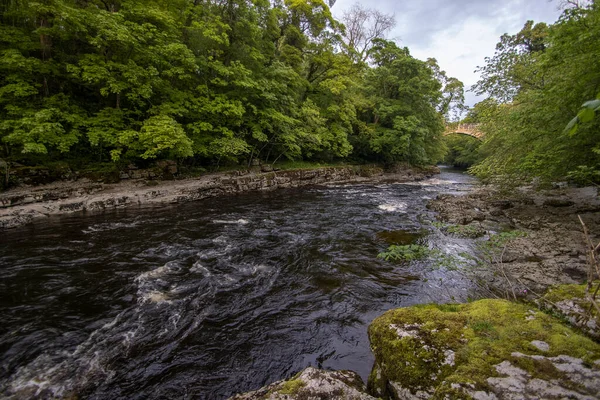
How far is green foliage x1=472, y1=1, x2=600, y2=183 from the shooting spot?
23.8 ft

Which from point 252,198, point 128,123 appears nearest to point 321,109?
point 252,198

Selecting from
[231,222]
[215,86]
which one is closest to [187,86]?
[215,86]

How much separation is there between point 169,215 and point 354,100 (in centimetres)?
2199

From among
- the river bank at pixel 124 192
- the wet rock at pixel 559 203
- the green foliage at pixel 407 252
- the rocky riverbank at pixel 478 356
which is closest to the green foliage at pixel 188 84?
the river bank at pixel 124 192

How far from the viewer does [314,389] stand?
8.08 ft

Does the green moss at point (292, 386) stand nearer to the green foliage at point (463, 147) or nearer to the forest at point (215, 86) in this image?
the forest at point (215, 86)

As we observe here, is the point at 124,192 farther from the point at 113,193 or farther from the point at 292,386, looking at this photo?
the point at 292,386

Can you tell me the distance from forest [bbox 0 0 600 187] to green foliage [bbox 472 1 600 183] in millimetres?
48

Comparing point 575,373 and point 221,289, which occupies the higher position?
point 575,373

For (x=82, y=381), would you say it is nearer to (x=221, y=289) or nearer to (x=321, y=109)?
(x=221, y=289)

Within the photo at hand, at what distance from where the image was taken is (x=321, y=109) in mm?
24953

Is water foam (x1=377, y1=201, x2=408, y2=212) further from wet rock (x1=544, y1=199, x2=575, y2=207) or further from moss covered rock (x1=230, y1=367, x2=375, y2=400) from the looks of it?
moss covered rock (x1=230, y1=367, x2=375, y2=400)

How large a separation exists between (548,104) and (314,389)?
36.6 feet

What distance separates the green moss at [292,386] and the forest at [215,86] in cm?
286
